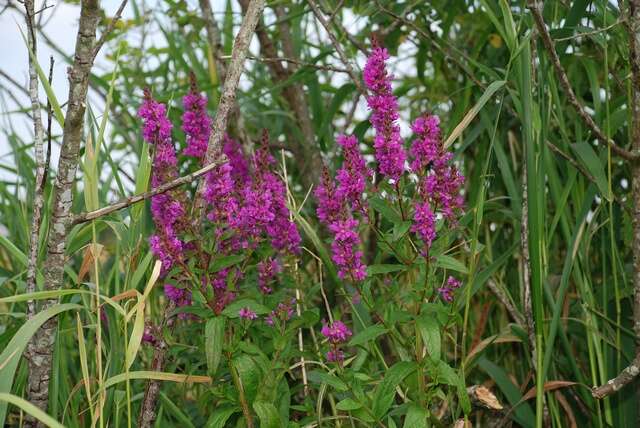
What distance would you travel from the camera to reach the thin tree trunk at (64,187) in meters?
1.46

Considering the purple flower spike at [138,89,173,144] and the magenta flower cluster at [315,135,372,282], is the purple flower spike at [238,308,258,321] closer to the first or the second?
the magenta flower cluster at [315,135,372,282]

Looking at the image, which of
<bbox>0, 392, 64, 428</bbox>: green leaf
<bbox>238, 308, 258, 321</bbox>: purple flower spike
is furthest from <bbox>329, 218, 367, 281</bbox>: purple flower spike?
<bbox>0, 392, 64, 428</bbox>: green leaf

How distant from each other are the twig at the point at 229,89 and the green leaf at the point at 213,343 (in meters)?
0.27

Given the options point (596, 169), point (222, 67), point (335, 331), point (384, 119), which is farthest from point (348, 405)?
point (222, 67)

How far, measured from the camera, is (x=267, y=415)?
59.2 inches

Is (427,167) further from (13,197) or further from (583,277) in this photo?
(13,197)

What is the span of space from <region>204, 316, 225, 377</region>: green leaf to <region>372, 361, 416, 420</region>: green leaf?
1.12 feet

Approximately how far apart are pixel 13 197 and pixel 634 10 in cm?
201

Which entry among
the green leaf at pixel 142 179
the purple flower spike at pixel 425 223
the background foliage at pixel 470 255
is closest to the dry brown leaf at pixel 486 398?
the background foliage at pixel 470 255

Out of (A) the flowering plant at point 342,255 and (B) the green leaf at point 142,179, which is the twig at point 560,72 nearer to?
(A) the flowering plant at point 342,255

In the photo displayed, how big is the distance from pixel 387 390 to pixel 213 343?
375mm

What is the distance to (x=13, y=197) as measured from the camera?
251 centimetres

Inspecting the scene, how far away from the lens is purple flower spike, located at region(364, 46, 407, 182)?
152 cm

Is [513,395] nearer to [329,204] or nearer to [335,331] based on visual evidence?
[335,331]
